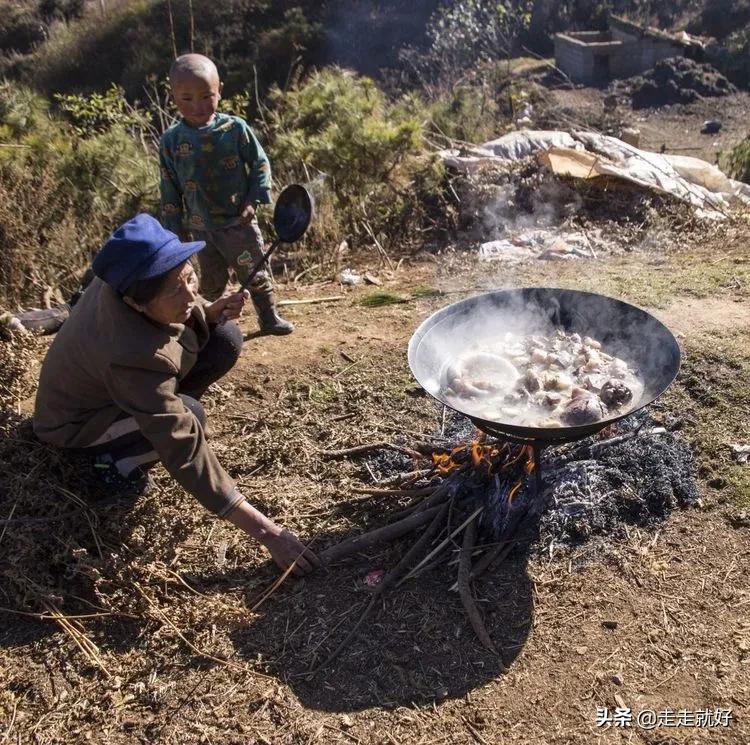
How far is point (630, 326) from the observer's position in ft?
11.1

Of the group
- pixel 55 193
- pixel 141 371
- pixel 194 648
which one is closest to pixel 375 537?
pixel 194 648

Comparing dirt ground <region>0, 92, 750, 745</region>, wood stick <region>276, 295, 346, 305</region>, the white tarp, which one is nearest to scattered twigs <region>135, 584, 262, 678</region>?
dirt ground <region>0, 92, 750, 745</region>

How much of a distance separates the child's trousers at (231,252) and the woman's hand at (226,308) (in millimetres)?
1255

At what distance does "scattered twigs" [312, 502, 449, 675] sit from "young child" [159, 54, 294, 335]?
2.42 meters

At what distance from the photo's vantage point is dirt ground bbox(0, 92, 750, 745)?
250 cm

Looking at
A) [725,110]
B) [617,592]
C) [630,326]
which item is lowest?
[725,110]

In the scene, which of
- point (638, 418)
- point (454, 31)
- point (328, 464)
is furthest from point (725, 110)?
point (328, 464)

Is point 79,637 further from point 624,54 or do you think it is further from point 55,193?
point 624,54

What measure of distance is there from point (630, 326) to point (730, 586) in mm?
1254

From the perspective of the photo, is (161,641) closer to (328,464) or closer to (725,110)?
(328,464)

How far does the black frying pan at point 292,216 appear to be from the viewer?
3.52 meters

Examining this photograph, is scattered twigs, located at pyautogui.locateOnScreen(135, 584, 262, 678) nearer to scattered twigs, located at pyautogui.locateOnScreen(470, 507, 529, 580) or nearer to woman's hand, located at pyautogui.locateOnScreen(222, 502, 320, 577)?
woman's hand, located at pyautogui.locateOnScreen(222, 502, 320, 577)

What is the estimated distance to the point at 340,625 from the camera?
112 inches

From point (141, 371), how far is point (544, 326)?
83.1 inches
